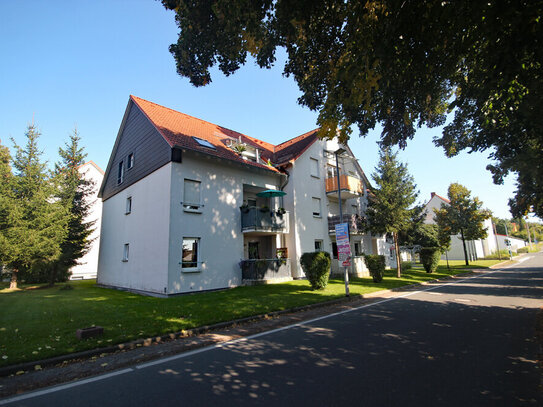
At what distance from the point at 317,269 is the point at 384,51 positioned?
10.2 meters

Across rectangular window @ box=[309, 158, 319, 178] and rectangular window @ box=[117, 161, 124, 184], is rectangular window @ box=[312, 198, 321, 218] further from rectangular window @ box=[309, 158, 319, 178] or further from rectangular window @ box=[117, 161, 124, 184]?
rectangular window @ box=[117, 161, 124, 184]

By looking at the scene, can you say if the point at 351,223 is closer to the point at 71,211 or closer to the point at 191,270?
the point at 191,270

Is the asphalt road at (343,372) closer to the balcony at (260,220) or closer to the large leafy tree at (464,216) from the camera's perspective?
the balcony at (260,220)

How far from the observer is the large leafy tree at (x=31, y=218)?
1755 centimetres

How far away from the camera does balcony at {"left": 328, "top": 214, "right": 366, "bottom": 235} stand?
21188 millimetres

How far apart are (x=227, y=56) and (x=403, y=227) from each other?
17495 mm

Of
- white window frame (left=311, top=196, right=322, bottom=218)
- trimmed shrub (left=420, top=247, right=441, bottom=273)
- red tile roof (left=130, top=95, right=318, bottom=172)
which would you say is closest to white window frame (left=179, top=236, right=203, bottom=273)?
red tile roof (left=130, top=95, right=318, bottom=172)

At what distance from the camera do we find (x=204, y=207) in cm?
1504

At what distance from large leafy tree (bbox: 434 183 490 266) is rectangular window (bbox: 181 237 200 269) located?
24617 mm

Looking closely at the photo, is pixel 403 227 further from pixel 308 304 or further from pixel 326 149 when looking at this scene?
pixel 308 304

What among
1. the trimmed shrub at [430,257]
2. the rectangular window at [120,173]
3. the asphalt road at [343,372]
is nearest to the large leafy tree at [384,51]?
the asphalt road at [343,372]

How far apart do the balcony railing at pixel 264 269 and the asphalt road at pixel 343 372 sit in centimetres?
871

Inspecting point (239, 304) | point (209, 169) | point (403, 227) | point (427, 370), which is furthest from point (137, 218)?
point (403, 227)

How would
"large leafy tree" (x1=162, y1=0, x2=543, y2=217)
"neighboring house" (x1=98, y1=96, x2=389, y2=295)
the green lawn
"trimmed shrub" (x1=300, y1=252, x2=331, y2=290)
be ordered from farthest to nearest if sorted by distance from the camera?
1. "neighboring house" (x1=98, y1=96, x2=389, y2=295)
2. "trimmed shrub" (x1=300, y1=252, x2=331, y2=290)
3. the green lawn
4. "large leafy tree" (x1=162, y1=0, x2=543, y2=217)
